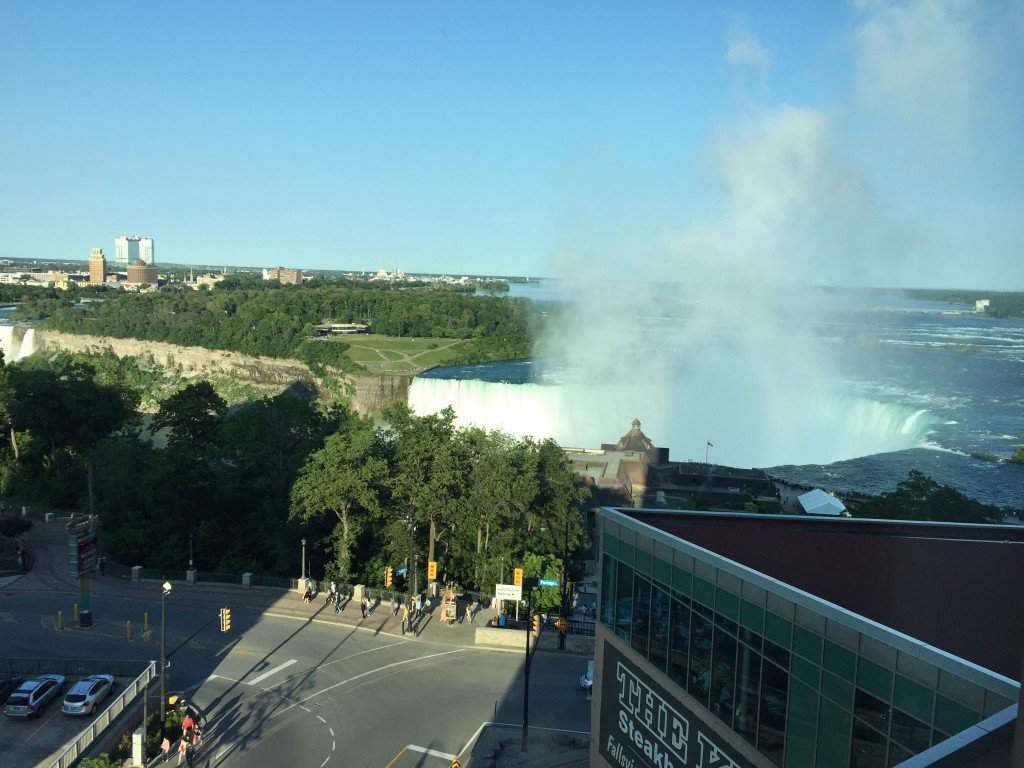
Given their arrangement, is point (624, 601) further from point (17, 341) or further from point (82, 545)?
point (17, 341)

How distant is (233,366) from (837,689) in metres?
88.3

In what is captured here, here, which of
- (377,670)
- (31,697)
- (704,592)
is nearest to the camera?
(704,592)

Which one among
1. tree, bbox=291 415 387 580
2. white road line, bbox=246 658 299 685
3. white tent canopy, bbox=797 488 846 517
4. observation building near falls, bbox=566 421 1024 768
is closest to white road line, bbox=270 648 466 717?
white road line, bbox=246 658 299 685

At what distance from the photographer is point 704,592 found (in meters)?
12.1

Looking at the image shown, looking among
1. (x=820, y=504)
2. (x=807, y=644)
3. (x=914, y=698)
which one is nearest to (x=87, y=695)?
(x=807, y=644)

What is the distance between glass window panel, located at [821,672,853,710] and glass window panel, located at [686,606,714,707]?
7.30 feet

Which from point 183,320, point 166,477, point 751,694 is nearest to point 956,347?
point 183,320

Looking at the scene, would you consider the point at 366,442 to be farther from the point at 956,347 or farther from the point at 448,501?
the point at 956,347

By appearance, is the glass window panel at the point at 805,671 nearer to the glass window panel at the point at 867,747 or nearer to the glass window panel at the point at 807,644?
the glass window panel at the point at 807,644

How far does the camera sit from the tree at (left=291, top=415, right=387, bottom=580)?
27984mm

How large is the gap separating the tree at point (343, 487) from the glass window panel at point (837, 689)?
66.1 feet

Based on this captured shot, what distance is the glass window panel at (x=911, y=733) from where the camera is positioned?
28.0ft

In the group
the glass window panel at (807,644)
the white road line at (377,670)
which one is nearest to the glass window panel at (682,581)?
the glass window panel at (807,644)

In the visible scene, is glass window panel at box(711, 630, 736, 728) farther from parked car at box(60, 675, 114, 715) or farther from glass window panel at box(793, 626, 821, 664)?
parked car at box(60, 675, 114, 715)
